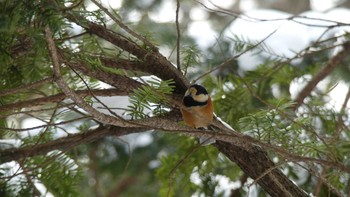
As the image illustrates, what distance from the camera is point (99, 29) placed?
73 cm

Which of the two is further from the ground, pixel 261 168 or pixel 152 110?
pixel 152 110

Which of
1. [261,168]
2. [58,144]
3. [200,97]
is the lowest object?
[261,168]

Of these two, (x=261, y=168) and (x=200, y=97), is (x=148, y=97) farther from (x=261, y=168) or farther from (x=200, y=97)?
(x=261, y=168)

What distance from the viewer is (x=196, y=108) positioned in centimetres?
65

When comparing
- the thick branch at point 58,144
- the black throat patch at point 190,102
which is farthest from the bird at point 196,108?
the thick branch at point 58,144

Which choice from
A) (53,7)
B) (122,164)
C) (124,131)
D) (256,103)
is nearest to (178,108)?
(124,131)

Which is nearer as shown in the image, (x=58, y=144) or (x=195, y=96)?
(x=195, y=96)

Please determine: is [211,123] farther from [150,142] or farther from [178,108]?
[150,142]

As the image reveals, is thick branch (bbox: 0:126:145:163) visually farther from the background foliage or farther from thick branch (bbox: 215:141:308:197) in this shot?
thick branch (bbox: 215:141:308:197)

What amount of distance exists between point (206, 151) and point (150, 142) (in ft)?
2.13

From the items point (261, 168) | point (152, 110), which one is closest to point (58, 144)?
point (152, 110)

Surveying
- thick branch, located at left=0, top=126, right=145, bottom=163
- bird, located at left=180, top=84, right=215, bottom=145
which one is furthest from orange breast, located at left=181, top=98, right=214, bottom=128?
thick branch, located at left=0, top=126, right=145, bottom=163

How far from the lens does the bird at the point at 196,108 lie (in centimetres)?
65

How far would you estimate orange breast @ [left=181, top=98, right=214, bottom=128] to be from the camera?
652 mm
